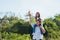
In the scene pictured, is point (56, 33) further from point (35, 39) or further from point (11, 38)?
point (35, 39)

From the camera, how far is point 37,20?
13.9ft

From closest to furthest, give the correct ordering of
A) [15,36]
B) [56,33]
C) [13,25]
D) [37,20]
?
[37,20]
[15,36]
[56,33]
[13,25]

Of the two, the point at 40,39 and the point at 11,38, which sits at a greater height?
the point at 40,39

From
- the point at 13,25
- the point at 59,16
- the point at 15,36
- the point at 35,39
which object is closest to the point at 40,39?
the point at 35,39

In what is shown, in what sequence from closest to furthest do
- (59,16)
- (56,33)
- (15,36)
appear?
(15,36) < (56,33) < (59,16)

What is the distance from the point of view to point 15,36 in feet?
65.0

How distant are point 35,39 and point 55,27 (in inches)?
713

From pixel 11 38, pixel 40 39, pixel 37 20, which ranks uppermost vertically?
pixel 37 20

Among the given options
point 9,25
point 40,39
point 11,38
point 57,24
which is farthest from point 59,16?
point 40,39

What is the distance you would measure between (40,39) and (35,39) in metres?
0.09

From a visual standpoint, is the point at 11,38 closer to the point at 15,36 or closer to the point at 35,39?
the point at 15,36

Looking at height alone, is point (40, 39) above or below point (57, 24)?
above

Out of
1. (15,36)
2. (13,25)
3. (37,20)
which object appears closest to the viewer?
(37,20)

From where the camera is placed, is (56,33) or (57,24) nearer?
(56,33)
